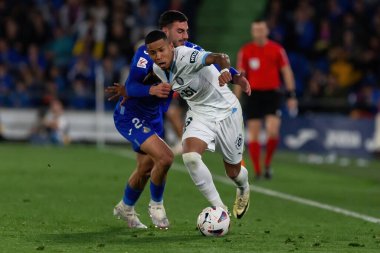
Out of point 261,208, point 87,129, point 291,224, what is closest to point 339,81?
point 87,129

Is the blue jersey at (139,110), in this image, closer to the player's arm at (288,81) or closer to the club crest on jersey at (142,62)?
the club crest on jersey at (142,62)

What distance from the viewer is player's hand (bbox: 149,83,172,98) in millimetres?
8641

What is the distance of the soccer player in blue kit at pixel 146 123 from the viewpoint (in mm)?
9000

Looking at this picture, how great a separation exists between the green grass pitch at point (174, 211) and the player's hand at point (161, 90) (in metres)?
1.17

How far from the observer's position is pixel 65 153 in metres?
20.2

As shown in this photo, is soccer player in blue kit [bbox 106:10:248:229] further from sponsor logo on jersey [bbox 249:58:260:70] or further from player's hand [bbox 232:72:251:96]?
sponsor logo on jersey [bbox 249:58:260:70]

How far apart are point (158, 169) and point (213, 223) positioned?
888 mm

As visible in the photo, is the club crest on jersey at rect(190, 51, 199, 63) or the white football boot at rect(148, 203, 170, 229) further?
the white football boot at rect(148, 203, 170, 229)

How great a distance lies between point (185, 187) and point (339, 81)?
1135cm

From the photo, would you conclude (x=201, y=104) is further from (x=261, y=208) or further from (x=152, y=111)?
(x=261, y=208)

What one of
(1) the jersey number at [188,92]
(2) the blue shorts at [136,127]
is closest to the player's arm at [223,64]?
(1) the jersey number at [188,92]

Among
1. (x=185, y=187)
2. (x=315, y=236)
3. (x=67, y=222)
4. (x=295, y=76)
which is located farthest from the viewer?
(x=295, y=76)

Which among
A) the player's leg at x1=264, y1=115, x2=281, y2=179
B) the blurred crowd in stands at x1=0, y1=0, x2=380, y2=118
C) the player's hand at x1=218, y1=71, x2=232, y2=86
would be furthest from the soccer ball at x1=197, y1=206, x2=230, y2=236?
the blurred crowd in stands at x1=0, y1=0, x2=380, y2=118

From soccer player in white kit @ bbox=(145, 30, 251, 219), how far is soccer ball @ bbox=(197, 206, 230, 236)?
0.56 ft
